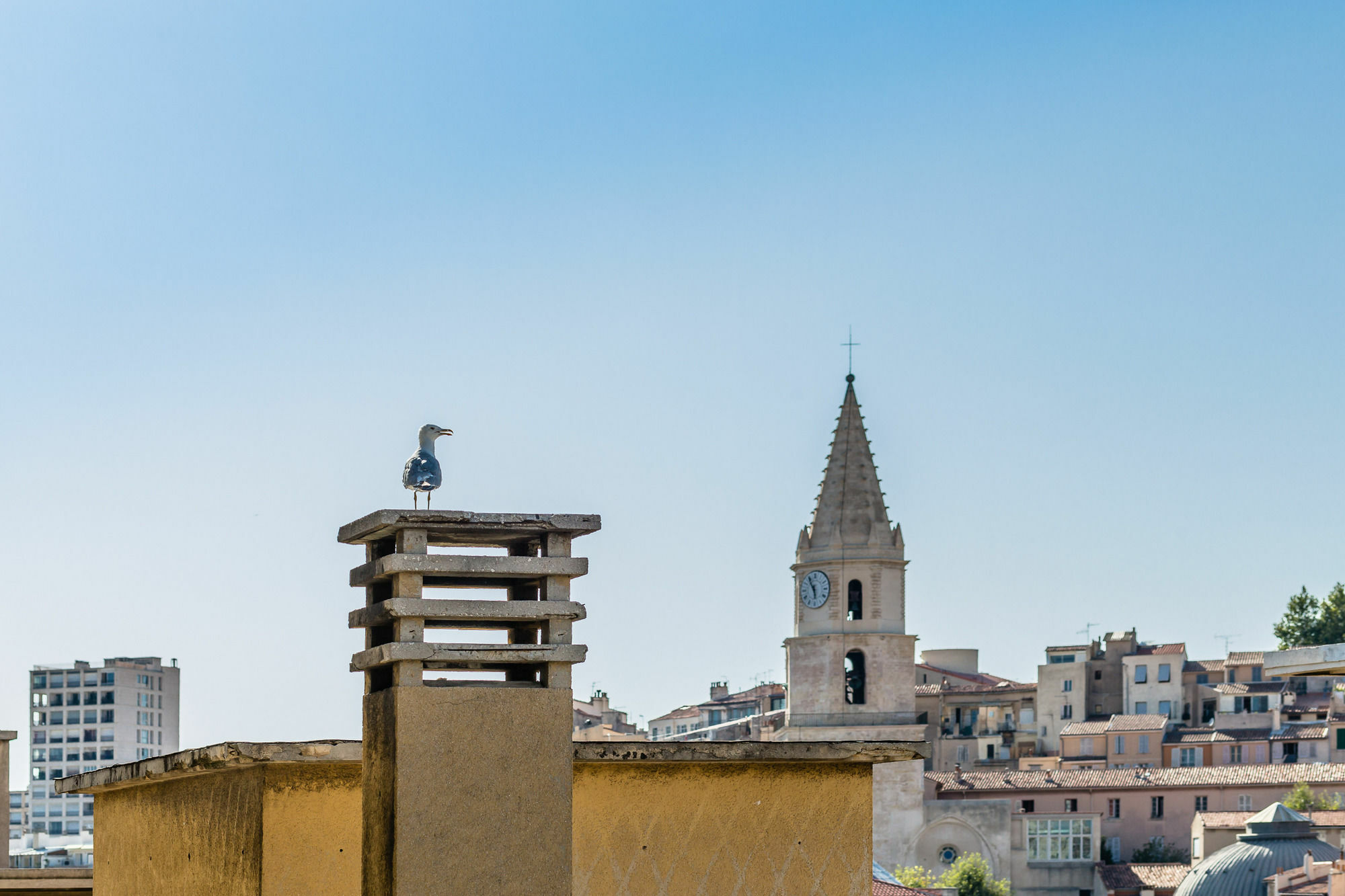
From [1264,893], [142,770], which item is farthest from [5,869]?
[1264,893]

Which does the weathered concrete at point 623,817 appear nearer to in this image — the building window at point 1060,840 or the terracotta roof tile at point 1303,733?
the building window at point 1060,840

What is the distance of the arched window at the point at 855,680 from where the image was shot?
73.3 metres

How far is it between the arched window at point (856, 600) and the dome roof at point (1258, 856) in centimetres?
1441

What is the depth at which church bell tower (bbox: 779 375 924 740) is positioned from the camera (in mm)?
72938

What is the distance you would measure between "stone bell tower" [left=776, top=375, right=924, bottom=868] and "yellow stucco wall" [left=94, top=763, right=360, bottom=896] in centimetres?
6329

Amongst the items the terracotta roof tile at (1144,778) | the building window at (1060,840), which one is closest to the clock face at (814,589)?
the terracotta roof tile at (1144,778)

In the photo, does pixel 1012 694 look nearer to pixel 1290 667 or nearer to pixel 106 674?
pixel 106 674

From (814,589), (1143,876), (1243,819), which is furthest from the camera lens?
(814,589)

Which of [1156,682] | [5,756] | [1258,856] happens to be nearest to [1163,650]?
[1156,682]

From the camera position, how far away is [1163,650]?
9388 centimetres

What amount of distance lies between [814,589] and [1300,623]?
41.9 metres

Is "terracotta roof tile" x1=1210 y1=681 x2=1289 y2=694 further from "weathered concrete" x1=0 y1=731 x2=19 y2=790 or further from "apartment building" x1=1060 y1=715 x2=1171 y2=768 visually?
"weathered concrete" x1=0 y1=731 x2=19 y2=790

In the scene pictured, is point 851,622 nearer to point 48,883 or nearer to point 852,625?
point 852,625

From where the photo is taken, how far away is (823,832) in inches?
379
